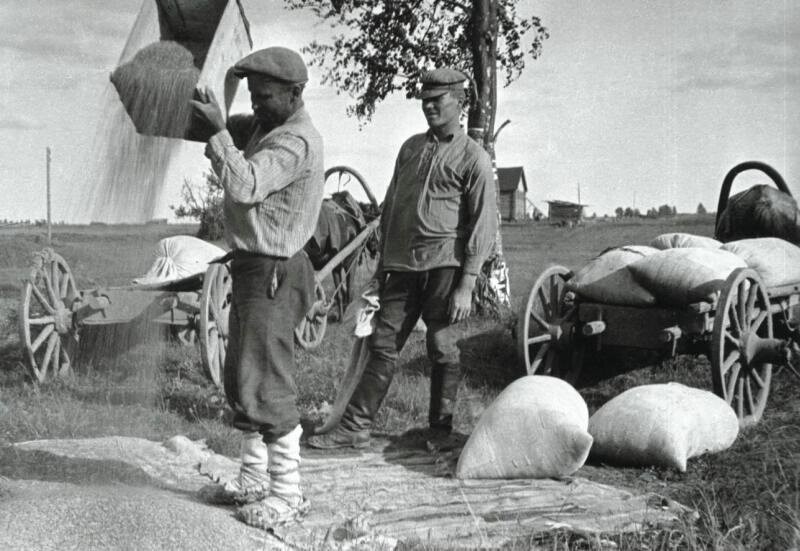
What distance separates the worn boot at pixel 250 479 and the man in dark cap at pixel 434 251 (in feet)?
3.66

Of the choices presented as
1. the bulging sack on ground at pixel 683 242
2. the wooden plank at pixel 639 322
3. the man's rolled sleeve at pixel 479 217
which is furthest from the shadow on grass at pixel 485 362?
the man's rolled sleeve at pixel 479 217

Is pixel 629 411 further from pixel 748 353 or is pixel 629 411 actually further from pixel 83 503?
pixel 83 503

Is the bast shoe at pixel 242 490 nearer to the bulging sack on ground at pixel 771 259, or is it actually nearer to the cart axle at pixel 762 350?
the cart axle at pixel 762 350

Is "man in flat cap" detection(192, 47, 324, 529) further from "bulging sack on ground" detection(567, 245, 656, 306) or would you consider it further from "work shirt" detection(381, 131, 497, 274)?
"bulging sack on ground" detection(567, 245, 656, 306)

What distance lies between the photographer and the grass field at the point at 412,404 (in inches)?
138

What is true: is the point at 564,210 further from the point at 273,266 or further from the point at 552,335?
the point at 273,266

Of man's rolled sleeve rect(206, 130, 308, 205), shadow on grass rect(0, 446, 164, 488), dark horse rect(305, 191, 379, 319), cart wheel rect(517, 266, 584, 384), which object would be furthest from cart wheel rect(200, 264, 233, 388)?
man's rolled sleeve rect(206, 130, 308, 205)

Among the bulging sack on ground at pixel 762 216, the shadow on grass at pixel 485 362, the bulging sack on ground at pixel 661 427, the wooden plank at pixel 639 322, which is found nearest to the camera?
the bulging sack on ground at pixel 661 427

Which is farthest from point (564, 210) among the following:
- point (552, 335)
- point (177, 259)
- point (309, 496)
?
point (309, 496)

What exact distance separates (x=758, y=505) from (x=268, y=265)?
7.35 ft

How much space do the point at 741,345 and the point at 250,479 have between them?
333cm

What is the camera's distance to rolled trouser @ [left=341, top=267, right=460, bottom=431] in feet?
15.5

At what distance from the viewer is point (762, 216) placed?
24.1 ft

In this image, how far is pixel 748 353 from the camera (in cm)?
548
